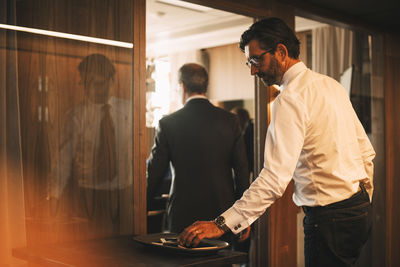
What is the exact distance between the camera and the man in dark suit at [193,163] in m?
2.74

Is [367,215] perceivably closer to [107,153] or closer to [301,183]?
[301,183]

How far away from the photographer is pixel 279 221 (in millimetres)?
3293

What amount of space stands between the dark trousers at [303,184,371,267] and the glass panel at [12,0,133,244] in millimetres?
915

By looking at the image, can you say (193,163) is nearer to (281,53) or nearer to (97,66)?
(97,66)

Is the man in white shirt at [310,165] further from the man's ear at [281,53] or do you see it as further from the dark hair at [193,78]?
the dark hair at [193,78]

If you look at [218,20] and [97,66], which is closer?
[97,66]

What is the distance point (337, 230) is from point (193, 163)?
100 centimetres

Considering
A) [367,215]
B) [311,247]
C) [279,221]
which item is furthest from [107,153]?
[279,221]

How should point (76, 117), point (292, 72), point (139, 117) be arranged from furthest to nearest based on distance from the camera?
1. point (139, 117)
2. point (76, 117)
3. point (292, 72)

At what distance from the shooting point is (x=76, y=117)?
2.23m

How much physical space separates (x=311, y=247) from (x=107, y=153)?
1033mm

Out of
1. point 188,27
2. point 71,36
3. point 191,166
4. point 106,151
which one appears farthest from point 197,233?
point 188,27

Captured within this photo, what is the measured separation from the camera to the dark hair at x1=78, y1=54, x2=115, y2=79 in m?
2.28

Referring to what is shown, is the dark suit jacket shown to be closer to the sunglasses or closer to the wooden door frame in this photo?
the wooden door frame
